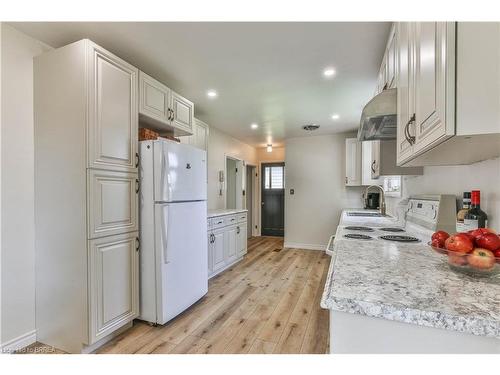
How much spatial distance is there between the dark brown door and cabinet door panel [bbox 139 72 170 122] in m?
4.29

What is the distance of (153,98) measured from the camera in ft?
7.44

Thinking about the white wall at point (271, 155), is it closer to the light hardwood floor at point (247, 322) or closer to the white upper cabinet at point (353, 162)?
the white upper cabinet at point (353, 162)

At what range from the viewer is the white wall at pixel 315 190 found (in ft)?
16.2

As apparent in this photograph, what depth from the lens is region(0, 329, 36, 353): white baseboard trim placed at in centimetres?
168

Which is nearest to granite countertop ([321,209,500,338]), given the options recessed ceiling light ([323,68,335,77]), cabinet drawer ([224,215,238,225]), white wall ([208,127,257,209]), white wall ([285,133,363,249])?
recessed ceiling light ([323,68,335,77])

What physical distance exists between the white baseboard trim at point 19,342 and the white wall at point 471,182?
2916mm

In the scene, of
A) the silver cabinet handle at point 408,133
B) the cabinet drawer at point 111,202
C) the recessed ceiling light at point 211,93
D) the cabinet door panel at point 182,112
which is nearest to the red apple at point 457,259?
the silver cabinet handle at point 408,133

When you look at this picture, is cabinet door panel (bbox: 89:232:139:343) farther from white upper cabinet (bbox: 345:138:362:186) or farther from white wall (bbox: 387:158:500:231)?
white upper cabinet (bbox: 345:138:362:186)

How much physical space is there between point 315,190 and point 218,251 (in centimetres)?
258

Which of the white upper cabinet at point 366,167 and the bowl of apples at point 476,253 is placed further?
the white upper cabinet at point 366,167
